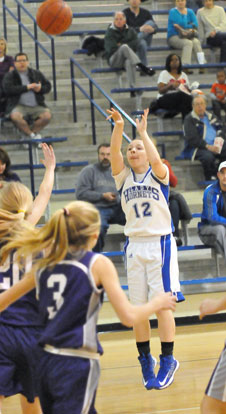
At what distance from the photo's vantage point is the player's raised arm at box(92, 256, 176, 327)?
3.20 m

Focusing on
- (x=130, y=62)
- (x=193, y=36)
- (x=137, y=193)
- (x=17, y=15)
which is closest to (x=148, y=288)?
(x=137, y=193)

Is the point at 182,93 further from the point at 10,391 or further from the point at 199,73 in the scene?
the point at 10,391

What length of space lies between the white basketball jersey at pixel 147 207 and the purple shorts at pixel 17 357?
6.00ft

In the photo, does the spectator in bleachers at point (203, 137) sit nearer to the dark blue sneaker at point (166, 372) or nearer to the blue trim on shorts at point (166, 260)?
the blue trim on shorts at point (166, 260)

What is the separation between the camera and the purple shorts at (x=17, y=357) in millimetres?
3799

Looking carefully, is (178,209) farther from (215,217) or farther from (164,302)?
(164,302)

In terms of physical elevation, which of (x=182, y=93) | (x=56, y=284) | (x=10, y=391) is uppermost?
(x=56, y=284)

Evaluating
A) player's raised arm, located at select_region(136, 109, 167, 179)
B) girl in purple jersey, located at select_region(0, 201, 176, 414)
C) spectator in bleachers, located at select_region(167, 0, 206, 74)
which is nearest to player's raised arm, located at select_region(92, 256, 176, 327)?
girl in purple jersey, located at select_region(0, 201, 176, 414)

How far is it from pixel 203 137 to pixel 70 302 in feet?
22.9

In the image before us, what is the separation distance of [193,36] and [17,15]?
9.85 feet

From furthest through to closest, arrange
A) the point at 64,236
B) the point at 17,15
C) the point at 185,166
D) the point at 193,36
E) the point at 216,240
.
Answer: the point at 17,15
the point at 193,36
the point at 185,166
the point at 216,240
the point at 64,236

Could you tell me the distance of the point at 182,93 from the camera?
34.0 ft

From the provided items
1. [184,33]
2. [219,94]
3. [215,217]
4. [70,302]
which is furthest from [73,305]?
[184,33]

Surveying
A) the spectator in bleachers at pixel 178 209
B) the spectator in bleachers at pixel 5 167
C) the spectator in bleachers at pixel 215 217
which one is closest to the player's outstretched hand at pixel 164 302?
the spectator in bleachers at pixel 5 167
